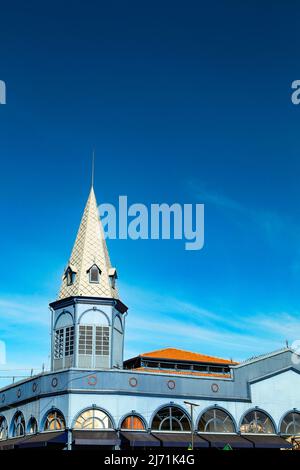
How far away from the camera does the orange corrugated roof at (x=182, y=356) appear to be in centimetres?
5158

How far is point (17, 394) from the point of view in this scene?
5047 centimetres

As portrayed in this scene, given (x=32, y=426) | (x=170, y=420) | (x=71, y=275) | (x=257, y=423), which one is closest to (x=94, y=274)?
(x=71, y=275)

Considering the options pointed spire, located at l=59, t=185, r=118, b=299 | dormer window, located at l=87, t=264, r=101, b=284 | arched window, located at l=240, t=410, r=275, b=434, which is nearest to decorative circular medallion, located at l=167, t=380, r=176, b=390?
arched window, located at l=240, t=410, r=275, b=434

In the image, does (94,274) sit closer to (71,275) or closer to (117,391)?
(71,275)

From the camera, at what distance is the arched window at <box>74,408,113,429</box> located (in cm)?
4306

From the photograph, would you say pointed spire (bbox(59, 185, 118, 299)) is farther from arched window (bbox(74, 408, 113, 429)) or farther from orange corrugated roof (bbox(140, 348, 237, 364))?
arched window (bbox(74, 408, 113, 429))

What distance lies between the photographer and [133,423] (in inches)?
1740

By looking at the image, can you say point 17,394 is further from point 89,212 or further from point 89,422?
point 89,212

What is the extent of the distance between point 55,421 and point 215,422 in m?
12.0

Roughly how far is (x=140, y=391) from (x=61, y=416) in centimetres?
589

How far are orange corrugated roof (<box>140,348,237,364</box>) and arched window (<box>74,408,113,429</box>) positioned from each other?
7012 millimetres
